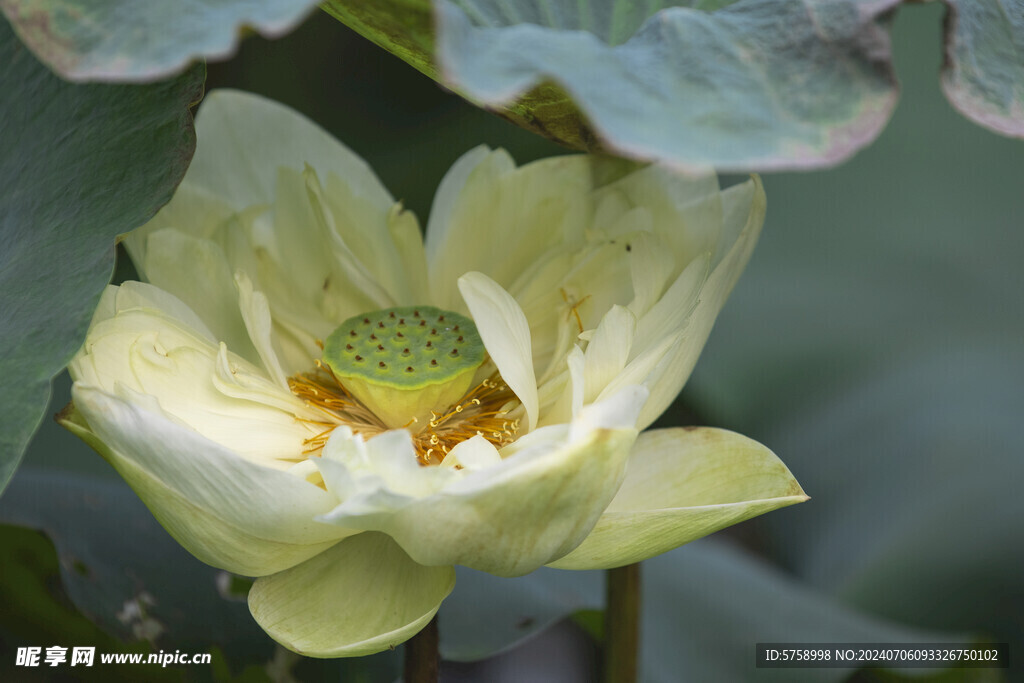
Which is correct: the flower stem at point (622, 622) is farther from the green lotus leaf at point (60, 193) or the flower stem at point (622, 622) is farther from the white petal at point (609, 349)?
the green lotus leaf at point (60, 193)

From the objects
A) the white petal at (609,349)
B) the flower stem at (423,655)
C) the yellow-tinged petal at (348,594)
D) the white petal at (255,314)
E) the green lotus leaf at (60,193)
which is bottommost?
the flower stem at (423,655)

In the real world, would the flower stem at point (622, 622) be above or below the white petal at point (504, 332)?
below

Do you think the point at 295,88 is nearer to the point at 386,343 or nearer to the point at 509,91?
the point at 386,343

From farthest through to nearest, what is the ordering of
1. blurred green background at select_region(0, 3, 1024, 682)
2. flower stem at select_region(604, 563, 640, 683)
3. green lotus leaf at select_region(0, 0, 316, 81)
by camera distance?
blurred green background at select_region(0, 3, 1024, 682)
flower stem at select_region(604, 563, 640, 683)
green lotus leaf at select_region(0, 0, 316, 81)

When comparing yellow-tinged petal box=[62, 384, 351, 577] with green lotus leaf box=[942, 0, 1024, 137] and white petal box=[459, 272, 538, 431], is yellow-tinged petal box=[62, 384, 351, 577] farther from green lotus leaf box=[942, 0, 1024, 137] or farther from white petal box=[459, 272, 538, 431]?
green lotus leaf box=[942, 0, 1024, 137]

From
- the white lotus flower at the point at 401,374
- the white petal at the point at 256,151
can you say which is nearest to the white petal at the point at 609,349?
the white lotus flower at the point at 401,374

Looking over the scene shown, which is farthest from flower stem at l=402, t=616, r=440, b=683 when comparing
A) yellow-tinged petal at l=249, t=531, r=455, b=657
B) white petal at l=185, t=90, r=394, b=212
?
white petal at l=185, t=90, r=394, b=212
